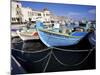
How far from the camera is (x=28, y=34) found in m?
1.86

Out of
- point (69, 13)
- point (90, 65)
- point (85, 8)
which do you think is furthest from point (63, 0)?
point (90, 65)

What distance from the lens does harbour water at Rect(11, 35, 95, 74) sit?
183 centimetres

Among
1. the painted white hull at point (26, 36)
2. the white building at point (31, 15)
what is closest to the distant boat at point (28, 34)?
the painted white hull at point (26, 36)

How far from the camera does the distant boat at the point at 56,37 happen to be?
1896 mm

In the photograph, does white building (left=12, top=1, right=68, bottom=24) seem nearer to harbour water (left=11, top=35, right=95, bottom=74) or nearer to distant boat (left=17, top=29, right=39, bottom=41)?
distant boat (left=17, top=29, right=39, bottom=41)

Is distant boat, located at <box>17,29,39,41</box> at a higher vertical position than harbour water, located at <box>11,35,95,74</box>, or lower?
higher

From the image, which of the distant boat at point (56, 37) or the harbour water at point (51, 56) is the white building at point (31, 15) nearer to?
the distant boat at point (56, 37)

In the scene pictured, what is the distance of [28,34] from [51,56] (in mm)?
382

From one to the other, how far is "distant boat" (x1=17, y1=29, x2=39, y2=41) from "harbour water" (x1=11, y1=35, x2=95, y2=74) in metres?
0.04

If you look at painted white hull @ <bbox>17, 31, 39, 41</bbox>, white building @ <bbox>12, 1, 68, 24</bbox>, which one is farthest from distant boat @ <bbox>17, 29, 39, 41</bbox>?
white building @ <bbox>12, 1, 68, 24</bbox>

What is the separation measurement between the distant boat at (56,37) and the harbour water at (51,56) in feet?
0.16

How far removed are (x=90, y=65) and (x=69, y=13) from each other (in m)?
0.72

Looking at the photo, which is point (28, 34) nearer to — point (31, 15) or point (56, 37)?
point (31, 15)

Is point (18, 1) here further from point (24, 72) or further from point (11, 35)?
point (24, 72)
